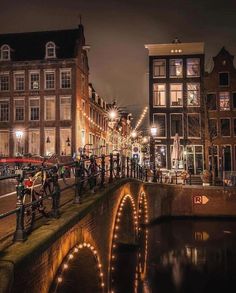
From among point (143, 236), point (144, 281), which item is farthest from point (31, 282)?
point (143, 236)

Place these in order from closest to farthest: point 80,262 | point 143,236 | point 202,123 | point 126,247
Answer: point 80,262 → point 126,247 → point 143,236 → point 202,123

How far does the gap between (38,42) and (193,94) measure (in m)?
15.8

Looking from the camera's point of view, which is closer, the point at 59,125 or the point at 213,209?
the point at 213,209

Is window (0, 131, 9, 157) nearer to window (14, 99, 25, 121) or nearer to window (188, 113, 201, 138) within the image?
window (14, 99, 25, 121)

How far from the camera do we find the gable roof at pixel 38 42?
35188mm

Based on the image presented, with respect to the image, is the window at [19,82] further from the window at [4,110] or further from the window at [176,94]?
the window at [176,94]

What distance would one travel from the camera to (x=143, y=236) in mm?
19312

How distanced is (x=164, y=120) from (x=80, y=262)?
81.6 ft

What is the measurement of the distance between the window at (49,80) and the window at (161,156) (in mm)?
11074

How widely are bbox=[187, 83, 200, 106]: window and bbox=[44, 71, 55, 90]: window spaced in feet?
39.9

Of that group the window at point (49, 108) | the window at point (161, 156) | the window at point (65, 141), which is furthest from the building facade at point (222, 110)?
the window at point (49, 108)

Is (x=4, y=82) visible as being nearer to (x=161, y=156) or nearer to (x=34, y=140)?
(x=34, y=140)

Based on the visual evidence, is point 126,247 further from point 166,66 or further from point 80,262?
point 166,66

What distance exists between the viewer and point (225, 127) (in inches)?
1236
